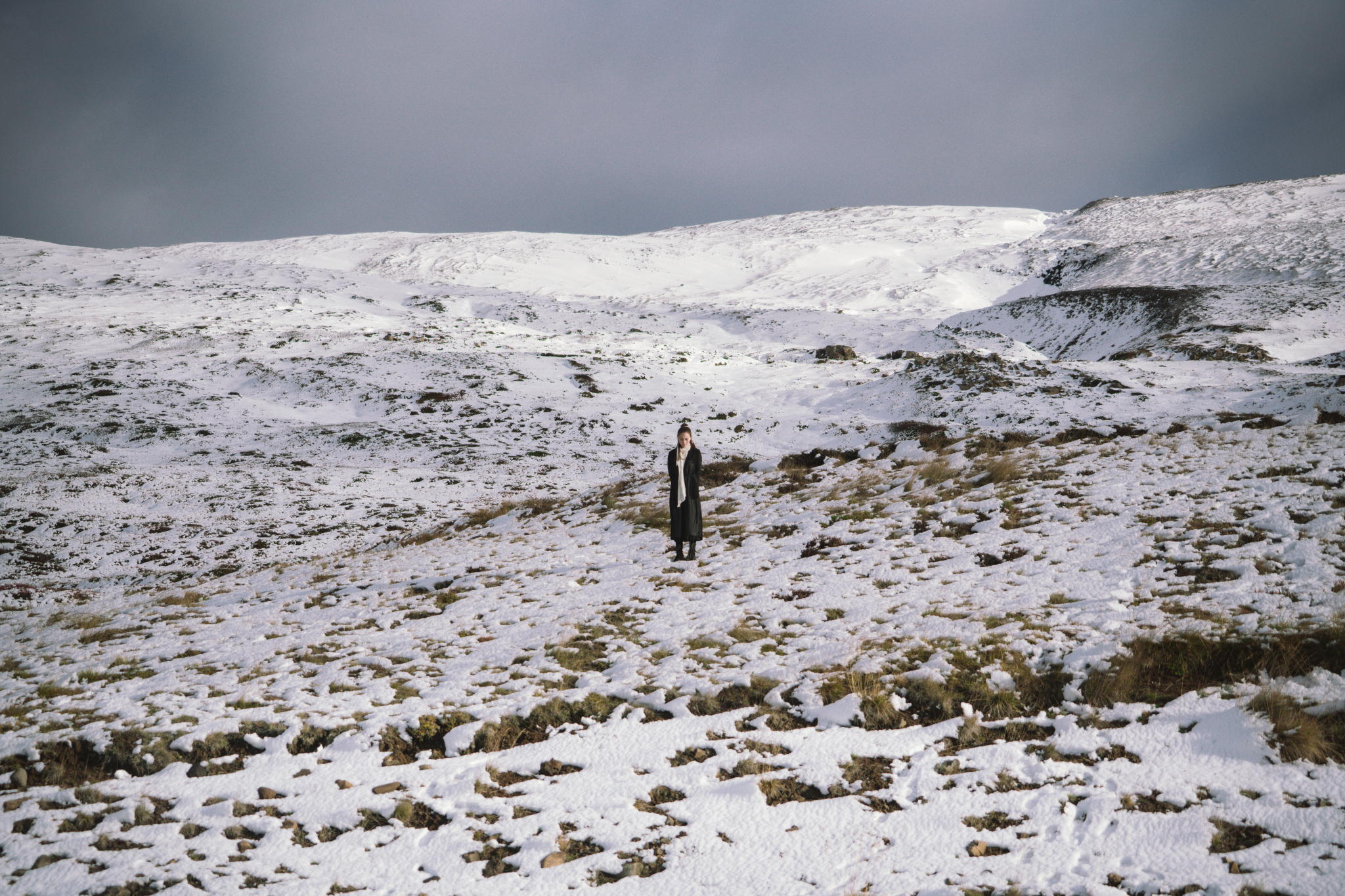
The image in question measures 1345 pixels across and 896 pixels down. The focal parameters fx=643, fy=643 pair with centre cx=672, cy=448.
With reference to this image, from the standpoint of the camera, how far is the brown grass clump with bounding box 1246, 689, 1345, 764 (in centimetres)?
485

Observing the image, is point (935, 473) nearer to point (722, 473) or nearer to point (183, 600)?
point (722, 473)

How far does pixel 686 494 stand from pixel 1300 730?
805 centimetres

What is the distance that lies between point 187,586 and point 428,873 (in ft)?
39.6

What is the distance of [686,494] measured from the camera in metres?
11.4

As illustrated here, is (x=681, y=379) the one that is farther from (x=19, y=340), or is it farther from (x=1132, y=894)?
(x=19, y=340)

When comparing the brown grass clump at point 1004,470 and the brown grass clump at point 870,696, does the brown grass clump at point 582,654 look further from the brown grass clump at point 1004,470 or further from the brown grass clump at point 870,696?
the brown grass clump at point 1004,470

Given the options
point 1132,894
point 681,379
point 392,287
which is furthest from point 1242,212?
point 1132,894

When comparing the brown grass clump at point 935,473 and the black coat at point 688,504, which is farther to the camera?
the brown grass clump at point 935,473

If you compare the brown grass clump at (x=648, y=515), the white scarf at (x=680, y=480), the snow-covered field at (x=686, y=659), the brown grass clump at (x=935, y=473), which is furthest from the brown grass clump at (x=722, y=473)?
the white scarf at (x=680, y=480)

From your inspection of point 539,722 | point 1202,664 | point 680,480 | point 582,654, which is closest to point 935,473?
point 680,480

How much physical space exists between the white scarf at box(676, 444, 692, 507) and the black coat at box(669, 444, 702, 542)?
38 mm

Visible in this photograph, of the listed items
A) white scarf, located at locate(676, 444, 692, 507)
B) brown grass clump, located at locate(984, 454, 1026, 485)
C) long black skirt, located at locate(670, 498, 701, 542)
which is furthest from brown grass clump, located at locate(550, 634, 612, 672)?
brown grass clump, located at locate(984, 454, 1026, 485)

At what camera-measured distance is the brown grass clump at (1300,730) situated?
15.9 ft

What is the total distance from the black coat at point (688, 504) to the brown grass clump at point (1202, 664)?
254 inches
